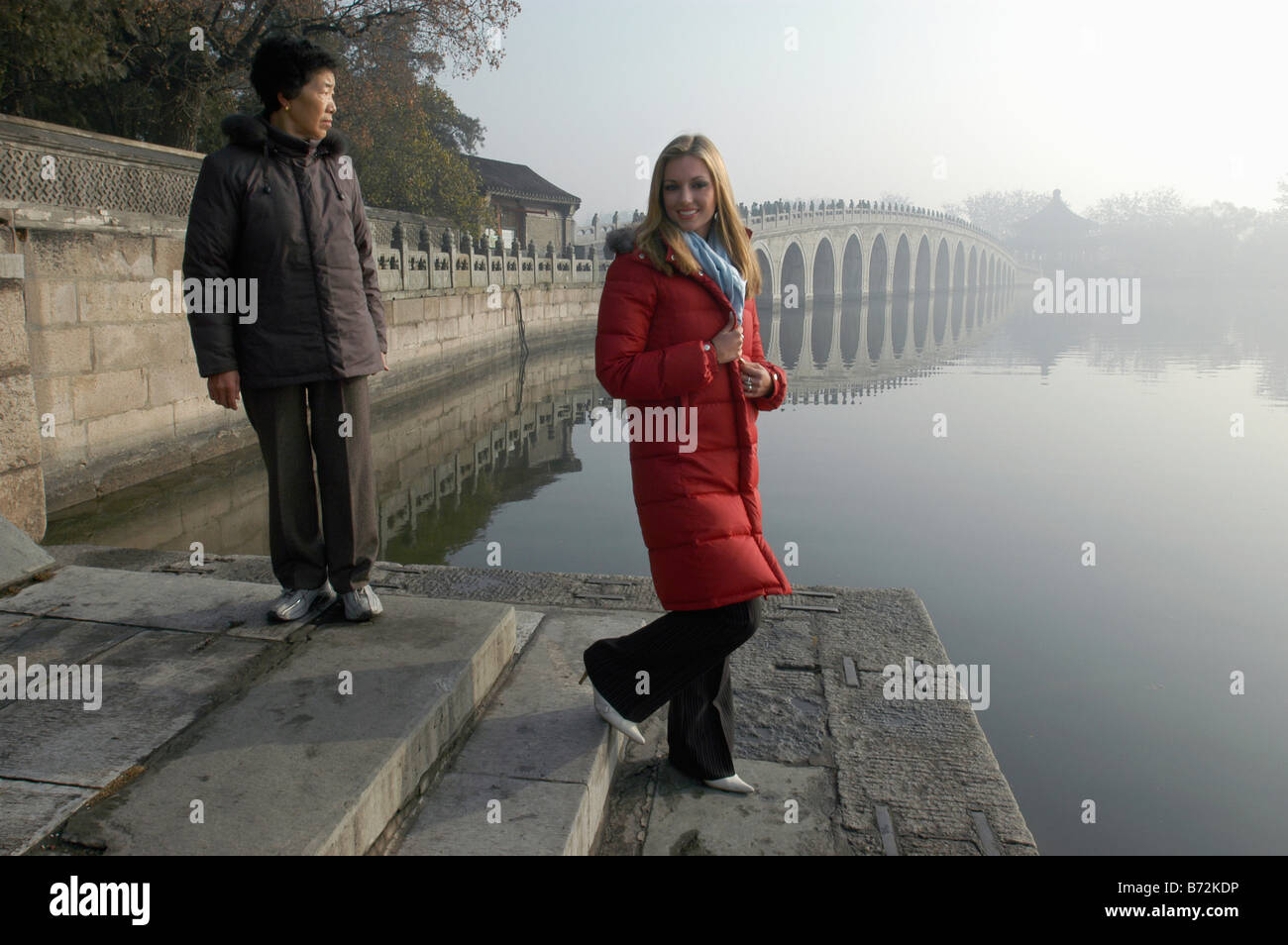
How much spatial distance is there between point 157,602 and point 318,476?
0.60 metres

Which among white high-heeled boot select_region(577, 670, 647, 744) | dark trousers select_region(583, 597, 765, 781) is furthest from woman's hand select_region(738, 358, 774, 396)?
white high-heeled boot select_region(577, 670, 647, 744)

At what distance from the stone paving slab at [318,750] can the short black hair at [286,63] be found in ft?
4.72

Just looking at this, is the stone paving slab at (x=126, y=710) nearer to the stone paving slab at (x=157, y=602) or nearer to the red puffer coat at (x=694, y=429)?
the stone paving slab at (x=157, y=602)

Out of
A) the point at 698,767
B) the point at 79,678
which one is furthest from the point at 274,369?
the point at 698,767

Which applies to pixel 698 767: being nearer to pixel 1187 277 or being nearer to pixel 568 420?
pixel 568 420

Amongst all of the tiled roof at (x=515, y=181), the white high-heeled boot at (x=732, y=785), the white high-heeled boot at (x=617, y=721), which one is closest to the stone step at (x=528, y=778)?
the white high-heeled boot at (x=617, y=721)

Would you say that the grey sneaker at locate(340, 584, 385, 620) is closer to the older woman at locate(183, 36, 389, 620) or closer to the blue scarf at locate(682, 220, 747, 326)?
the older woman at locate(183, 36, 389, 620)

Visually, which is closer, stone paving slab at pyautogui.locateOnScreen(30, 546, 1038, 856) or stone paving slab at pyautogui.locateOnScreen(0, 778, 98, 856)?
stone paving slab at pyautogui.locateOnScreen(0, 778, 98, 856)

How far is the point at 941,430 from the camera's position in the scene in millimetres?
10375

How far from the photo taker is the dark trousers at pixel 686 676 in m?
2.07

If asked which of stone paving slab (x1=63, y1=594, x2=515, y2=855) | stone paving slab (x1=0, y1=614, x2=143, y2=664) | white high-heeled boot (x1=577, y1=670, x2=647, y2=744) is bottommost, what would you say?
white high-heeled boot (x1=577, y1=670, x2=647, y2=744)

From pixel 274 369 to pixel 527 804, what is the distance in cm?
133

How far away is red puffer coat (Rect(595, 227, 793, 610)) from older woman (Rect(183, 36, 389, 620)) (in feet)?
2.97

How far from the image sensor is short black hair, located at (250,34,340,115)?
2.39 meters
